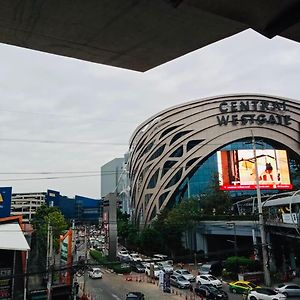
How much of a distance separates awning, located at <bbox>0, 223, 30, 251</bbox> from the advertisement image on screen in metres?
27.8

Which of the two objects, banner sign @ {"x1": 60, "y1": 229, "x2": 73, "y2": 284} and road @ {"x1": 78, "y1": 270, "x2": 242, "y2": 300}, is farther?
road @ {"x1": 78, "y1": 270, "x2": 242, "y2": 300}

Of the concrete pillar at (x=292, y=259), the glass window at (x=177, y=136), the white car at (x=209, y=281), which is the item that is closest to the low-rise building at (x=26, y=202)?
the glass window at (x=177, y=136)

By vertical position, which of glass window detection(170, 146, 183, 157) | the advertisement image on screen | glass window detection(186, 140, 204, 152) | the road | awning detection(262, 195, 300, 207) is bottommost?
the road

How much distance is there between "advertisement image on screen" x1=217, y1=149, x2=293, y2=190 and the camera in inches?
1705

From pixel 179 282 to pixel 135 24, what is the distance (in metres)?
28.9

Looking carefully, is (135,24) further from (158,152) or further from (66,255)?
(158,152)

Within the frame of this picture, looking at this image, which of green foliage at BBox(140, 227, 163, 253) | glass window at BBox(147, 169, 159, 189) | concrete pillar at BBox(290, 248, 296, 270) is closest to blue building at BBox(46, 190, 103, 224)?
green foliage at BBox(140, 227, 163, 253)

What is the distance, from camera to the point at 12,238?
1970 centimetres

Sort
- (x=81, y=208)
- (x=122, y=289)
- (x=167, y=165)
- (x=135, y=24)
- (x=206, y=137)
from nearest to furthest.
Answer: (x=135, y=24), (x=122, y=289), (x=81, y=208), (x=206, y=137), (x=167, y=165)

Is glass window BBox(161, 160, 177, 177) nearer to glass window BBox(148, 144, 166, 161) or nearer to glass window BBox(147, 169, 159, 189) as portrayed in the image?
glass window BBox(147, 169, 159, 189)

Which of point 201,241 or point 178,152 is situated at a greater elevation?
point 178,152

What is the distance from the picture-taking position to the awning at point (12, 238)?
18.5 metres

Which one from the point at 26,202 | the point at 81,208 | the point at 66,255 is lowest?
the point at 66,255

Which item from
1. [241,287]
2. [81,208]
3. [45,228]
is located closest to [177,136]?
[81,208]
